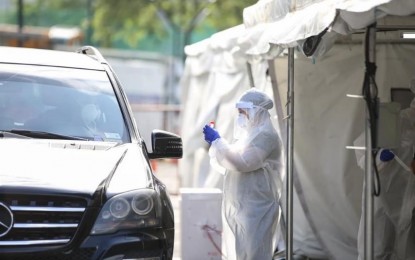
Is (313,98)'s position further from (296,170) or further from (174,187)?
(174,187)

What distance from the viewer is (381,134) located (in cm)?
568

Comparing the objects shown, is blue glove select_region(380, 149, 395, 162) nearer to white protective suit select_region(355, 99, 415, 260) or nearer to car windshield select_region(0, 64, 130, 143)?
white protective suit select_region(355, 99, 415, 260)

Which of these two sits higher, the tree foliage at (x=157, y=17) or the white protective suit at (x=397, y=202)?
the tree foliage at (x=157, y=17)

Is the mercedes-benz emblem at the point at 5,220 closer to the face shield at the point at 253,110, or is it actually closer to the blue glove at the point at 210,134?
the blue glove at the point at 210,134

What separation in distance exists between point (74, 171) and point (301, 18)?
2531 mm

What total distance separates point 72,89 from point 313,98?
3.31 metres

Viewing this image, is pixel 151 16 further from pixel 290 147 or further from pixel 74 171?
pixel 74 171

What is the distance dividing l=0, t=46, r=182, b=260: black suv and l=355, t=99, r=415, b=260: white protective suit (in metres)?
2.00

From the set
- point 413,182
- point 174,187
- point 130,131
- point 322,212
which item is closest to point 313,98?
point 322,212

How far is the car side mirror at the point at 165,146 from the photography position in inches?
247

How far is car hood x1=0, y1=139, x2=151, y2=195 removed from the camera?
16.9 ft

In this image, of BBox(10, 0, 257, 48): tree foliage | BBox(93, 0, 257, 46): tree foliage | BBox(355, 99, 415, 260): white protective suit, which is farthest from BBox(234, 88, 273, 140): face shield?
BBox(93, 0, 257, 46): tree foliage

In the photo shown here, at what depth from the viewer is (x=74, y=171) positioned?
5.32m

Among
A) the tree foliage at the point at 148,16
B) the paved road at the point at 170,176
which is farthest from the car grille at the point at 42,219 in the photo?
the tree foliage at the point at 148,16
